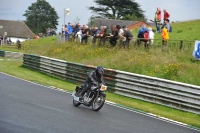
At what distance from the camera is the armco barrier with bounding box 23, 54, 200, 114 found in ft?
56.0

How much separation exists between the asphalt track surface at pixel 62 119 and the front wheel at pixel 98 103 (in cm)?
16

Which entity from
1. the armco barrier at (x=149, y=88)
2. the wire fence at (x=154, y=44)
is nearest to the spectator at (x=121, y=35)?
the wire fence at (x=154, y=44)

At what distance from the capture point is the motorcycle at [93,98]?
49.6ft

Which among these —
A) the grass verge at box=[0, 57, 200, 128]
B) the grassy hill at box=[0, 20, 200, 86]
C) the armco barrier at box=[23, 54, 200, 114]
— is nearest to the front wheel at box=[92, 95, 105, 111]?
the grass verge at box=[0, 57, 200, 128]

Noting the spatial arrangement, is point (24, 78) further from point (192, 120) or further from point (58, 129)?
point (58, 129)

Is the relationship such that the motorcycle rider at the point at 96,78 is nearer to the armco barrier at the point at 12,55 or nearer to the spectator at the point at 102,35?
A: the spectator at the point at 102,35

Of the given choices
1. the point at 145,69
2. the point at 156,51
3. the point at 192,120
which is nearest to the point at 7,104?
the point at 192,120

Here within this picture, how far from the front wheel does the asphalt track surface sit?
164mm

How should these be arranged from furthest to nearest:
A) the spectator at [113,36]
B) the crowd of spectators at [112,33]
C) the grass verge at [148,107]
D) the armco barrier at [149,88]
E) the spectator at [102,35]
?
the spectator at [102,35] < the spectator at [113,36] < the crowd of spectators at [112,33] < the armco barrier at [149,88] < the grass verge at [148,107]

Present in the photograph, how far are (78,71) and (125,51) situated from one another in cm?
311

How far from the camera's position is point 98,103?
50.4 feet

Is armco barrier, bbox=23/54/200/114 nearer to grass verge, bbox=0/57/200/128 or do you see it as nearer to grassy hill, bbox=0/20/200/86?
grass verge, bbox=0/57/200/128

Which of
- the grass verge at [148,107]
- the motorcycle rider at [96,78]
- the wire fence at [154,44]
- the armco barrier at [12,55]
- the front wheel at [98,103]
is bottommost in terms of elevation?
the grass verge at [148,107]

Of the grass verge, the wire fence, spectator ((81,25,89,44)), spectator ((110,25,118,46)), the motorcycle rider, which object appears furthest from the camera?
spectator ((81,25,89,44))
